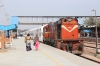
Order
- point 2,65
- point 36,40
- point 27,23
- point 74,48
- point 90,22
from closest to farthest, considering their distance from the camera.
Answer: point 2,65
point 36,40
point 74,48
point 90,22
point 27,23

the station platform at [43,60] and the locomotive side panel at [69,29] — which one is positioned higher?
the locomotive side panel at [69,29]

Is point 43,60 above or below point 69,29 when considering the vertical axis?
below

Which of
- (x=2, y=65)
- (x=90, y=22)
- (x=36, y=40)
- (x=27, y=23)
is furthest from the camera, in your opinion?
(x=27, y=23)

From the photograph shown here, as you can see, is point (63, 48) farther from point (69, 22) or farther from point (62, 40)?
point (69, 22)

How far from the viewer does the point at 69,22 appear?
2725 centimetres

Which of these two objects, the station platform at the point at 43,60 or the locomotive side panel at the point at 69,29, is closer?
the station platform at the point at 43,60

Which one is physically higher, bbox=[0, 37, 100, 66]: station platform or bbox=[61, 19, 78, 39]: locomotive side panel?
bbox=[61, 19, 78, 39]: locomotive side panel

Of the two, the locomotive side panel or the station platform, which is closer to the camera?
the station platform

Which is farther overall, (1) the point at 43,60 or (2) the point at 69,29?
(2) the point at 69,29

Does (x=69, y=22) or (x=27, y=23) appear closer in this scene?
(x=69, y=22)

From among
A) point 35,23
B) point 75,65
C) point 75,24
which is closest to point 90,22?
point 35,23

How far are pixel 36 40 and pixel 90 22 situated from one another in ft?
298

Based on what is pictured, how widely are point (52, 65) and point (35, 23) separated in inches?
4310

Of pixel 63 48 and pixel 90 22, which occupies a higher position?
pixel 90 22
